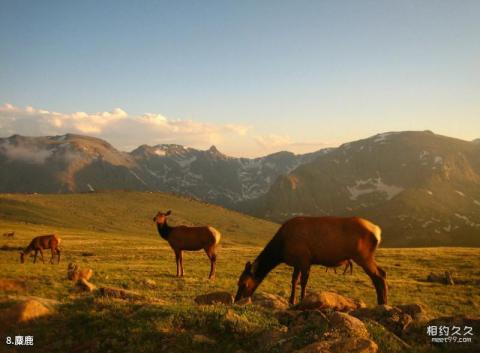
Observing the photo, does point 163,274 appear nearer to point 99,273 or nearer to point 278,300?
point 99,273

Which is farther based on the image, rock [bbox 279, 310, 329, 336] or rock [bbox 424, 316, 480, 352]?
rock [bbox 424, 316, 480, 352]

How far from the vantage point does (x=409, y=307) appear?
39.9ft

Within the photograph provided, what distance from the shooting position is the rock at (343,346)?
856 cm

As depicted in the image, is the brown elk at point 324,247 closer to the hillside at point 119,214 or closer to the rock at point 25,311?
the rock at point 25,311

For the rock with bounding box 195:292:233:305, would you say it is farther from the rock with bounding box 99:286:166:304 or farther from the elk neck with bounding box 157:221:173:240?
the elk neck with bounding box 157:221:173:240

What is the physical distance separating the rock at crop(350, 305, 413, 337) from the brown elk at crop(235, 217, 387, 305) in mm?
3059

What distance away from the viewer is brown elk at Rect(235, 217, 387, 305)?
48.1ft

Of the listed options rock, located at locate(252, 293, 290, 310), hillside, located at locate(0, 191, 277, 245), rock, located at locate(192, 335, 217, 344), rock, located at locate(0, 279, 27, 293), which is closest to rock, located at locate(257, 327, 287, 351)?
rock, located at locate(192, 335, 217, 344)

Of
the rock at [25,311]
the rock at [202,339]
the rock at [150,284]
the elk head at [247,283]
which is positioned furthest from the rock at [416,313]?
the rock at [150,284]

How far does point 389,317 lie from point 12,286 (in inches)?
666

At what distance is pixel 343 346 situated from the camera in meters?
8.66

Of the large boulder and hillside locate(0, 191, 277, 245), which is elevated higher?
the large boulder

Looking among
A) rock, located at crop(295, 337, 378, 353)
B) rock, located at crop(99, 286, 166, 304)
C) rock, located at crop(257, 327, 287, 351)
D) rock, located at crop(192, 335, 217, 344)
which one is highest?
rock, located at crop(295, 337, 378, 353)

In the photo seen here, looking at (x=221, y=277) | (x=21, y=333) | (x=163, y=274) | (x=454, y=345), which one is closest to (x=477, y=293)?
(x=221, y=277)
